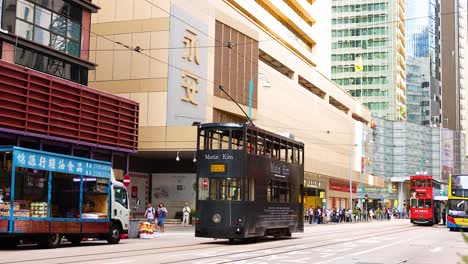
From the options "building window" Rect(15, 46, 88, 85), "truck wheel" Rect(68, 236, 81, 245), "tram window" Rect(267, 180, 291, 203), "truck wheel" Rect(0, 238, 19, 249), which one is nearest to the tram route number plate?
"tram window" Rect(267, 180, 291, 203)

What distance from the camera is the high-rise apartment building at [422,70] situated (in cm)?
13800

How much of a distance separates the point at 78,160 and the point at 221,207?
534 cm

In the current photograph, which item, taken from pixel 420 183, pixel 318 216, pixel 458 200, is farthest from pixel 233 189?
pixel 318 216

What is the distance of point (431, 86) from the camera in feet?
458

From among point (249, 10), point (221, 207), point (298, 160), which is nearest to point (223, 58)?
point (249, 10)

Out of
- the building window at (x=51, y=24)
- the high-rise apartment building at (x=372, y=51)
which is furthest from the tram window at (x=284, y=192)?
the high-rise apartment building at (x=372, y=51)

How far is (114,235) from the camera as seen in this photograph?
23391 mm

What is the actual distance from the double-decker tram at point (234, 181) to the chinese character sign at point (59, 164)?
3.71 metres

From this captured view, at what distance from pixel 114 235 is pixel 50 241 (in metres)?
3.80

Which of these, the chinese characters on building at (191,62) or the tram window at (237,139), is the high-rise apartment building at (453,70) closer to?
the chinese characters on building at (191,62)

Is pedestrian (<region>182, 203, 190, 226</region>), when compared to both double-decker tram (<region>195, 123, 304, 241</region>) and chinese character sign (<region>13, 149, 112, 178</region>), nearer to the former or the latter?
double-decker tram (<region>195, 123, 304, 241</region>)

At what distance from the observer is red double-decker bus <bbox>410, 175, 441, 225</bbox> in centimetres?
4919

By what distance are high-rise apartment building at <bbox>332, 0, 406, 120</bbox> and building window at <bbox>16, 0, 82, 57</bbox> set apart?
90.5 m

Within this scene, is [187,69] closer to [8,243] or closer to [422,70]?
[8,243]
